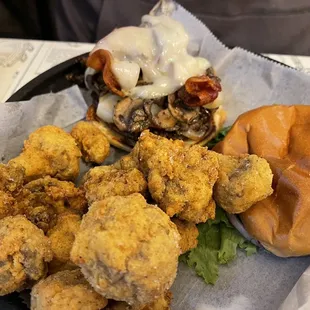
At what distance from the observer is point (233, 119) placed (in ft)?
8.46

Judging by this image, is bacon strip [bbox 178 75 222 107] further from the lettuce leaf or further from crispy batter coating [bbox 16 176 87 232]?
crispy batter coating [bbox 16 176 87 232]

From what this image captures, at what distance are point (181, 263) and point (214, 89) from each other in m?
0.88

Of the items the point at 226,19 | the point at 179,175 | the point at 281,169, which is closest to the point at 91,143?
the point at 179,175

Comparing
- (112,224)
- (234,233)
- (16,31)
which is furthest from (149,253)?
(16,31)

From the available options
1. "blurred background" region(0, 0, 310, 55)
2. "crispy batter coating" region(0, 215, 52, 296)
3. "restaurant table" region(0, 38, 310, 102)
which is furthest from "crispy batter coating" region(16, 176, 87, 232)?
"blurred background" region(0, 0, 310, 55)

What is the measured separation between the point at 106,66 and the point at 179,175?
88 cm

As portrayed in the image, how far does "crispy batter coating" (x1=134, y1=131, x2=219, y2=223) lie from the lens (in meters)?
1.66

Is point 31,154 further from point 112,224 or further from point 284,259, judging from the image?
point 284,259

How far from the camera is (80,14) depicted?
3.51 metres

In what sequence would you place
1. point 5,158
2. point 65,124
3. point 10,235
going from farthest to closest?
point 65,124, point 5,158, point 10,235

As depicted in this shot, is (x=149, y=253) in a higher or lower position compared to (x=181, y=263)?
higher

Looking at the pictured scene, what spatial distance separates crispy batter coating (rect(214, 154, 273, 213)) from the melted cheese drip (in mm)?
671

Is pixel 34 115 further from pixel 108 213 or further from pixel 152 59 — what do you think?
pixel 108 213

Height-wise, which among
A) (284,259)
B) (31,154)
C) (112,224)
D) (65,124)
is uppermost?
(112,224)
